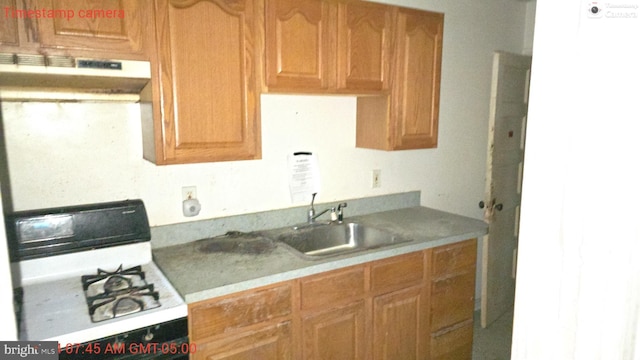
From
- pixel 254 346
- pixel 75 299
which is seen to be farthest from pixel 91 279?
pixel 254 346

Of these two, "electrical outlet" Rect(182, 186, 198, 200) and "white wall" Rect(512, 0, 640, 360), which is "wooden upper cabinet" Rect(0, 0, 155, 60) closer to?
"electrical outlet" Rect(182, 186, 198, 200)

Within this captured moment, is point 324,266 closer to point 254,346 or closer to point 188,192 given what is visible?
point 254,346

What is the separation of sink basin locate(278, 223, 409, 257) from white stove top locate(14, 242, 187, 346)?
740 millimetres

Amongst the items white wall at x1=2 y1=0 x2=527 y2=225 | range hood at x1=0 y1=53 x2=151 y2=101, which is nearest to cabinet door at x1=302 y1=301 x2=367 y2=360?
white wall at x1=2 y1=0 x2=527 y2=225

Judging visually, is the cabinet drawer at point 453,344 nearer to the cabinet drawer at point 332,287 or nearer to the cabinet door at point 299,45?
the cabinet drawer at point 332,287

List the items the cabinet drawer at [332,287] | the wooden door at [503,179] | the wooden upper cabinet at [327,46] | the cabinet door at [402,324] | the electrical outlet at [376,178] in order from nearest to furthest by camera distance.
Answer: the cabinet drawer at [332,287] → the wooden upper cabinet at [327,46] → the cabinet door at [402,324] → the electrical outlet at [376,178] → the wooden door at [503,179]

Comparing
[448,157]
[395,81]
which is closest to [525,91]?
[448,157]

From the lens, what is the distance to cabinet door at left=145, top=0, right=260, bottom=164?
1.62 m

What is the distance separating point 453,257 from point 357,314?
25.5 inches

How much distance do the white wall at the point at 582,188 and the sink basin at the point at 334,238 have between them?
1631 millimetres

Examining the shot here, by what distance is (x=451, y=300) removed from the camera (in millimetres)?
2254

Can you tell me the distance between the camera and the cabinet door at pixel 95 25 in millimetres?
1369

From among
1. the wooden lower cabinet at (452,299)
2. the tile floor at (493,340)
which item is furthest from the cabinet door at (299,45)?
the tile floor at (493,340)

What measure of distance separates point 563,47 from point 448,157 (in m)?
2.57
